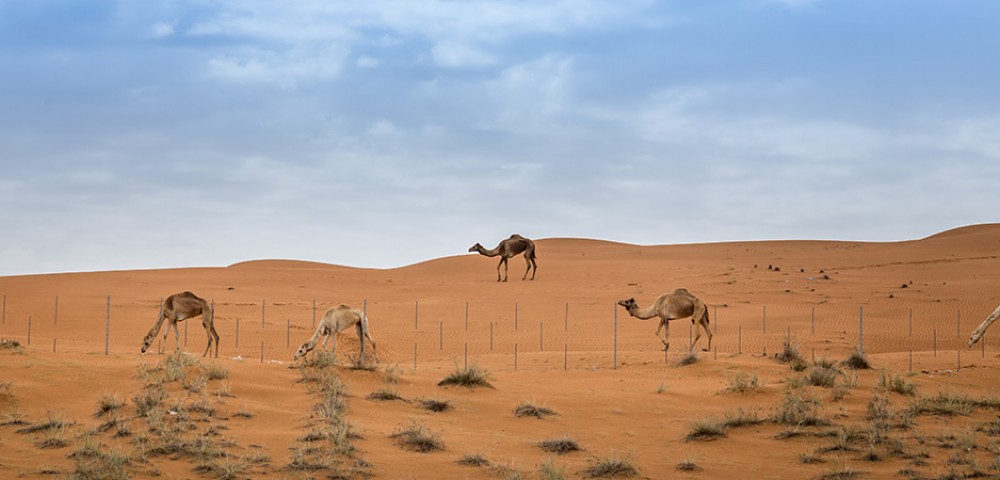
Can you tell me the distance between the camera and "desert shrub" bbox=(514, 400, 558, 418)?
14914mm

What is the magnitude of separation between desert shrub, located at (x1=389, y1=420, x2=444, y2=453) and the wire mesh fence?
1036cm

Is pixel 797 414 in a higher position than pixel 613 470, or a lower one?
higher

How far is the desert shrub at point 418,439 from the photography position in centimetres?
1239

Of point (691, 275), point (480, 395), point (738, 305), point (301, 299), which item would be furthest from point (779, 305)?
point (480, 395)

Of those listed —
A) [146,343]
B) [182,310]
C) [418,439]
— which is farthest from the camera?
[182,310]

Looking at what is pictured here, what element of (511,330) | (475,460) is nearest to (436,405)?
(475,460)

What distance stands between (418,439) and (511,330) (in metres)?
20.6

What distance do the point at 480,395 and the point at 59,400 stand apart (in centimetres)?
629

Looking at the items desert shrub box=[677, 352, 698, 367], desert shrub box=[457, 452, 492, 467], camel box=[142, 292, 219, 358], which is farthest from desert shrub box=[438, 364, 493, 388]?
camel box=[142, 292, 219, 358]

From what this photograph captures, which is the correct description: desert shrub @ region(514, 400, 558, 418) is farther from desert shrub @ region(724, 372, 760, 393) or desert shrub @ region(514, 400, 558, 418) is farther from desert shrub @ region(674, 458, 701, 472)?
desert shrub @ region(724, 372, 760, 393)

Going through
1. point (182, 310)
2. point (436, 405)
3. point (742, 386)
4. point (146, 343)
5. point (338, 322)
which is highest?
point (182, 310)

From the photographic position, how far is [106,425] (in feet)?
41.6

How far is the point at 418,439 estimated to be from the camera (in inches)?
492

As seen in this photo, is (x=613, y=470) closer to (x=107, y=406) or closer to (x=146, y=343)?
(x=107, y=406)
